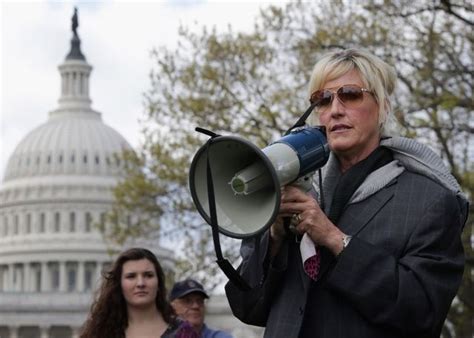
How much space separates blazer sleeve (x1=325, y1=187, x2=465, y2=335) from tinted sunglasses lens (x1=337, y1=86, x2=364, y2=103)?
0.43 meters

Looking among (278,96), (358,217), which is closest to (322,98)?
(358,217)

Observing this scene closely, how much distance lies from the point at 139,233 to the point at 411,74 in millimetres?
9947

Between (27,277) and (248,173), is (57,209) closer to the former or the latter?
(27,277)

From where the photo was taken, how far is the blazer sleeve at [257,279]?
4566mm

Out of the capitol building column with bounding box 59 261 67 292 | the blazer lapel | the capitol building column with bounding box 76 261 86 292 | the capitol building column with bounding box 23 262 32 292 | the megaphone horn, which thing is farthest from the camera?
the capitol building column with bounding box 23 262 32 292

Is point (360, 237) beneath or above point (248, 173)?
beneath

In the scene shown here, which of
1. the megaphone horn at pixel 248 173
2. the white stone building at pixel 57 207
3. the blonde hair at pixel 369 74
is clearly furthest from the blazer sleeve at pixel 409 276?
the white stone building at pixel 57 207

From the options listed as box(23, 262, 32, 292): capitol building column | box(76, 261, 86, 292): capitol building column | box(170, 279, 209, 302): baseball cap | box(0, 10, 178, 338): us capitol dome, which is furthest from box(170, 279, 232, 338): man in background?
box(23, 262, 32, 292): capitol building column

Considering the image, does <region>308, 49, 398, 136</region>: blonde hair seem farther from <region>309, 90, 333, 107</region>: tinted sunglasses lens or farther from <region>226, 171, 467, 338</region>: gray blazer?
<region>226, 171, 467, 338</region>: gray blazer

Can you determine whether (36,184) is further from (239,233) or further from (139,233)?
(239,233)

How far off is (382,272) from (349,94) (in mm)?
619

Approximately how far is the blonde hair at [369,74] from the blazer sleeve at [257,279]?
0.52 m

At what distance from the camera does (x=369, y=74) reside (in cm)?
463

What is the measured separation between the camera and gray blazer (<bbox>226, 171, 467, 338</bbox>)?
4.29 m
